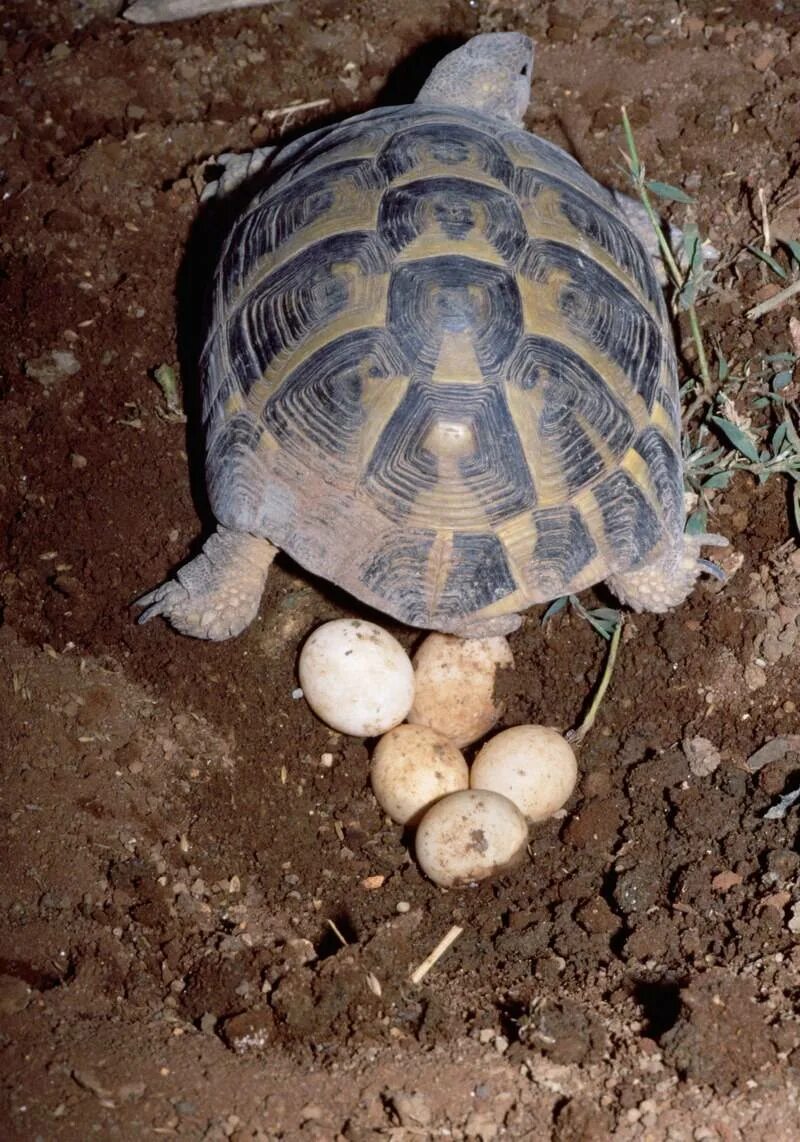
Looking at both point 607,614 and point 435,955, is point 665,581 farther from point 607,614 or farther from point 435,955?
point 435,955

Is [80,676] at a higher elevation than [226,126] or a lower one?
lower

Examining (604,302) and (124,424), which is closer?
(604,302)

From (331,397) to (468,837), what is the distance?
1.17m

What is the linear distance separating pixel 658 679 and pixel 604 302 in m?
1.10

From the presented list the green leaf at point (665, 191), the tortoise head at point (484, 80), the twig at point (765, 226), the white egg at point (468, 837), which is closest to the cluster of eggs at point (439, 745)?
the white egg at point (468, 837)

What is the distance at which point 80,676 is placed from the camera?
3.27m

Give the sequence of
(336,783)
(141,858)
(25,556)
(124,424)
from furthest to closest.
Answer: (124,424) → (25,556) → (336,783) → (141,858)

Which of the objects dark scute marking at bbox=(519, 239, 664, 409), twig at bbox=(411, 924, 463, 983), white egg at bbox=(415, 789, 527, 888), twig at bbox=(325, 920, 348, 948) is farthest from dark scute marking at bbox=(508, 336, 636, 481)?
twig at bbox=(325, 920, 348, 948)

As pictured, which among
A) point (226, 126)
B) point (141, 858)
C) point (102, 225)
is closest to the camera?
point (141, 858)

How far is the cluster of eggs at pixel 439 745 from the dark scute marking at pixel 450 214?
1069 millimetres

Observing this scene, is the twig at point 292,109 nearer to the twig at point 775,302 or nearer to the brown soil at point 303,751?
the brown soil at point 303,751

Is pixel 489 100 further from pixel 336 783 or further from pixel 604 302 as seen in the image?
pixel 336 783

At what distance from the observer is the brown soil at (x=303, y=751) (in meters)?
2.41

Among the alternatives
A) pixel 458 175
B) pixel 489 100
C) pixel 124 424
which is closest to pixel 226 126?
pixel 489 100
